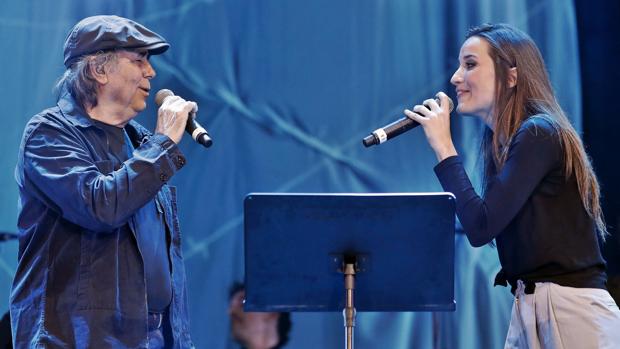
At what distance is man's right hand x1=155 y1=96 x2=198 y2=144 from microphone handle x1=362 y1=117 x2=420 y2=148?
48cm

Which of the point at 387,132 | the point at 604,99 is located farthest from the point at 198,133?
the point at 604,99

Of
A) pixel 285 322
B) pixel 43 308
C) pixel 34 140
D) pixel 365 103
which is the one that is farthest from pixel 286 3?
pixel 43 308

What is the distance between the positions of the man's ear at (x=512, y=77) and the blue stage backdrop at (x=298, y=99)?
1093 mm

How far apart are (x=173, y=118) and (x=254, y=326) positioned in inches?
59.6

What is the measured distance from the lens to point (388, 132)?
231cm

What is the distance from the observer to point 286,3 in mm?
3586

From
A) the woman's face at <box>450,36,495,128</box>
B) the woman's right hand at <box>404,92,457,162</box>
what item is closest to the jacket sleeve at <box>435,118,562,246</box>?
the woman's right hand at <box>404,92,457,162</box>

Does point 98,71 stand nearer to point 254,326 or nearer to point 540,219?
point 540,219

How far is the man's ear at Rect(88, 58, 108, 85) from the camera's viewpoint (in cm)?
222

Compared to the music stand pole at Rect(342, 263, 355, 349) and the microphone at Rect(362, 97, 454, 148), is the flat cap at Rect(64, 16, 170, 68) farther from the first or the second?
the music stand pole at Rect(342, 263, 355, 349)

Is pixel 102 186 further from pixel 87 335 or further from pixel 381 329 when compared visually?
pixel 381 329

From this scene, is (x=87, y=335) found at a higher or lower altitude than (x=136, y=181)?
lower

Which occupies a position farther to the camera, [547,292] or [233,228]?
[233,228]

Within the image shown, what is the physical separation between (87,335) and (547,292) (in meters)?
1.10
